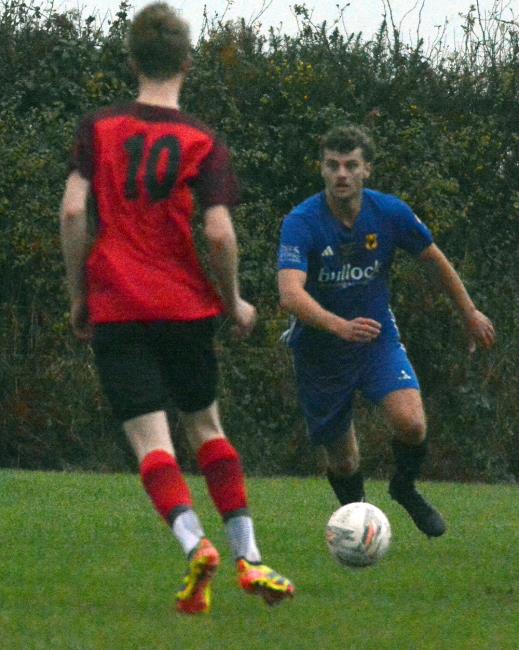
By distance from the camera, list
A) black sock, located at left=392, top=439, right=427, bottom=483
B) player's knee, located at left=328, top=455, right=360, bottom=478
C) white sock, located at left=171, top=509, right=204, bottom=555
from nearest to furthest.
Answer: white sock, located at left=171, top=509, right=204, bottom=555 < black sock, located at left=392, top=439, right=427, bottom=483 < player's knee, located at left=328, top=455, right=360, bottom=478

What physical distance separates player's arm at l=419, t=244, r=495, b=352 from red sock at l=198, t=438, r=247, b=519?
7.19ft

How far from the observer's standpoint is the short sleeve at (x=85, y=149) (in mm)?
5359

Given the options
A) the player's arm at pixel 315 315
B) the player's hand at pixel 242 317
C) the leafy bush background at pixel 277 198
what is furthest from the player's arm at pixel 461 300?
the leafy bush background at pixel 277 198

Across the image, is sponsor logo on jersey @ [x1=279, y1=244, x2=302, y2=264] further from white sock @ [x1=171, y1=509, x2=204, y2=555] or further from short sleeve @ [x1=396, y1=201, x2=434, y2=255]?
white sock @ [x1=171, y1=509, x2=204, y2=555]

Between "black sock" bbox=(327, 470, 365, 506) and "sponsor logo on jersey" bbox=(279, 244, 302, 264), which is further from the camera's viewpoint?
"black sock" bbox=(327, 470, 365, 506)

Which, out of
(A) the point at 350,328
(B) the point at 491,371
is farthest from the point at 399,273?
(A) the point at 350,328

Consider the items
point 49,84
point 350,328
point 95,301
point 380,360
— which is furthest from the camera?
point 49,84

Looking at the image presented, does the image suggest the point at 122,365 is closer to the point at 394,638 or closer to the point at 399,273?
the point at 394,638

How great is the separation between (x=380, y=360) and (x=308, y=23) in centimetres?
1076

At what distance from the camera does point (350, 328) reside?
701 cm

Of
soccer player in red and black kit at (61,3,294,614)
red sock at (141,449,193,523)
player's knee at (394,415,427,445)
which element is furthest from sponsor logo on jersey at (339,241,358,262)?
red sock at (141,449,193,523)

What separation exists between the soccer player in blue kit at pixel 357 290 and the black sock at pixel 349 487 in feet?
0.76

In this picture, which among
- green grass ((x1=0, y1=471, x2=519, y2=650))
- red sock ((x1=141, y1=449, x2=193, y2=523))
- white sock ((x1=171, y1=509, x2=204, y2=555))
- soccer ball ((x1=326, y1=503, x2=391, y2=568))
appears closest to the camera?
green grass ((x1=0, y1=471, x2=519, y2=650))

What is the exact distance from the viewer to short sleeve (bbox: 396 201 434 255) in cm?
763
